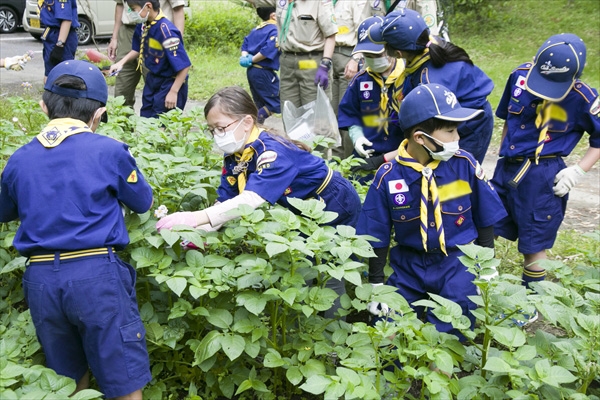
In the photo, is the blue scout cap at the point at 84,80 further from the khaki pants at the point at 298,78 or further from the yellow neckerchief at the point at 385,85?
the khaki pants at the point at 298,78

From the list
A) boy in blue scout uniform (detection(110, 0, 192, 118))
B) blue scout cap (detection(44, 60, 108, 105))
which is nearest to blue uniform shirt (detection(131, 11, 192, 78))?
boy in blue scout uniform (detection(110, 0, 192, 118))

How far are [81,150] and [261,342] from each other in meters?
1.10

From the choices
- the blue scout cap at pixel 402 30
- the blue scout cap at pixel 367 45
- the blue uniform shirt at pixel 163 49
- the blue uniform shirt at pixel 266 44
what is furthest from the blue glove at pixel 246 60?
the blue scout cap at pixel 402 30

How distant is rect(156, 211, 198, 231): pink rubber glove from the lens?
10.3 feet

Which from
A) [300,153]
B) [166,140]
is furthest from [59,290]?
[166,140]

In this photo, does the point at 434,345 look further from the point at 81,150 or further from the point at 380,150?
the point at 380,150

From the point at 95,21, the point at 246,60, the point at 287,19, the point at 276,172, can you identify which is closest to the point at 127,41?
the point at 246,60

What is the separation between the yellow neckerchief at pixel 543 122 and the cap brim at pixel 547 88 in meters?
0.09

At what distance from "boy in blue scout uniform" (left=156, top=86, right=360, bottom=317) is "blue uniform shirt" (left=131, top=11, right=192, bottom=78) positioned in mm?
3071

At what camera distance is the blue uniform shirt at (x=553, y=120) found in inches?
161

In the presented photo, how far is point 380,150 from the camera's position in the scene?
4941 millimetres

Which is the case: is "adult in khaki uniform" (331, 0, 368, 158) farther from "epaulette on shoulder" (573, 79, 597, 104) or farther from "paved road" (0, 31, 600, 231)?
"epaulette on shoulder" (573, 79, 597, 104)

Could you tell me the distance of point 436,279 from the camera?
3381 mm

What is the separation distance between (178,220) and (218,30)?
42.7ft
